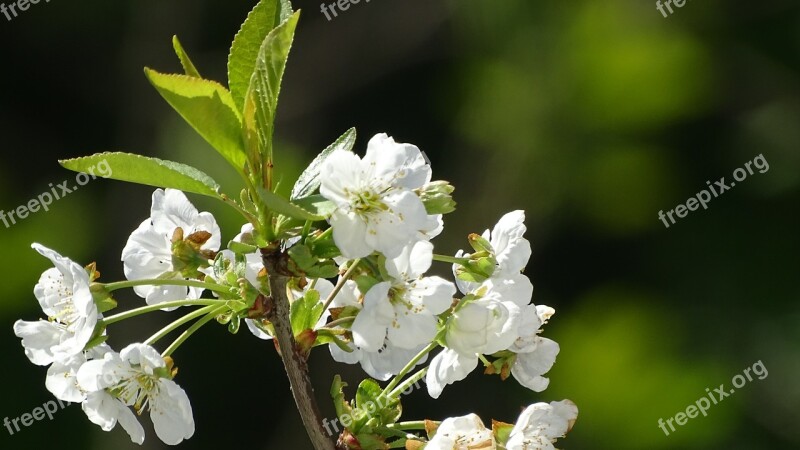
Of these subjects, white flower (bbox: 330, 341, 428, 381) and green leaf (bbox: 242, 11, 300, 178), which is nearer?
green leaf (bbox: 242, 11, 300, 178)

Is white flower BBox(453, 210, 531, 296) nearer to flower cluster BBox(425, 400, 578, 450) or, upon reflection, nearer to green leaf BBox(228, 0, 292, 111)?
flower cluster BBox(425, 400, 578, 450)

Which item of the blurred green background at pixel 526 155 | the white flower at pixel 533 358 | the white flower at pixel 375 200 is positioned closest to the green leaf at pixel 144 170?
the white flower at pixel 375 200

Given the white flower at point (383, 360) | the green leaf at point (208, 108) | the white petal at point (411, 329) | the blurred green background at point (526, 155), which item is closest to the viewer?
the green leaf at point (208, 108)

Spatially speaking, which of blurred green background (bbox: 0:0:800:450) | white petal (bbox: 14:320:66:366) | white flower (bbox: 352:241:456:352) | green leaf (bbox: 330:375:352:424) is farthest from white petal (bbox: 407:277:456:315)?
blurred green background (bbox: 0:0:800:450)

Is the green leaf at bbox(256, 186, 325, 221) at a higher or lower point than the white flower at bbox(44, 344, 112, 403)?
higher

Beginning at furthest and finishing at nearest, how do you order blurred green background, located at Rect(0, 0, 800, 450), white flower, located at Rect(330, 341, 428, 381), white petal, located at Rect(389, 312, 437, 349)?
blurred green background, located at Rect(0, 0, 800, 450), white flower, located at Rect(330, 341, 428, 381), white petal, located at Rect(389, 312, 437, 349)

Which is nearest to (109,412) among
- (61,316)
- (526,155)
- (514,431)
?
(61,316)

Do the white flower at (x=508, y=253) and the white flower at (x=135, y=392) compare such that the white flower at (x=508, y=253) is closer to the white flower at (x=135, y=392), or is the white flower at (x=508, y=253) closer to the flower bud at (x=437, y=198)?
the flower bud at (x=437, y=198)
